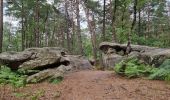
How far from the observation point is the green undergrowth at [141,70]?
11090 mm

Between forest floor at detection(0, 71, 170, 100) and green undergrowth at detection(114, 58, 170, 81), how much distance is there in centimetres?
37

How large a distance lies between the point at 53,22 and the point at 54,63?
30.7 m

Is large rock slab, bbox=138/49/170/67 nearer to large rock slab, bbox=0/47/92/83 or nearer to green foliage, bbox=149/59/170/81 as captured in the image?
green foliage, bbox=149/59/170/81

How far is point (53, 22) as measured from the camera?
45250 mm

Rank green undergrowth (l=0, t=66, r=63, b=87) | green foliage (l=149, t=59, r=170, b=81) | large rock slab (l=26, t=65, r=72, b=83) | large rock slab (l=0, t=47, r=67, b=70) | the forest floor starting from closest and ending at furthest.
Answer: the forest floor < green undergrowth (l=0, t=66, r=63, b=87) < green foliage (l=149, t=59, r=170, b=81) < large rock slab (l=26, t=65, r=72, b=83) < large rock slab (l=0, t=47, r=67, b=70)

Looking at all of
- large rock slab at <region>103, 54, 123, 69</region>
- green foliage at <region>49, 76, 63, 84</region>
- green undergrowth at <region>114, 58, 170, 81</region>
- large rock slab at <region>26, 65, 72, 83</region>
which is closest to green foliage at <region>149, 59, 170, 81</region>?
green undergrowth at <region>114, 58, 170, 81</region>

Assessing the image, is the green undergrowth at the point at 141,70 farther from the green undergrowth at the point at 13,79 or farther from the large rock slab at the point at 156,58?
the green undergrowth at the point at 13,79

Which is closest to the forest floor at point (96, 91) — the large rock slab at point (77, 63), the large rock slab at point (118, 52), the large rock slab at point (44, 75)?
the large rock slab at point (44, 75)

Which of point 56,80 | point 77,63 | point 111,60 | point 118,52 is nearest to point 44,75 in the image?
point 56,80

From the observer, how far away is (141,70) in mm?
12258

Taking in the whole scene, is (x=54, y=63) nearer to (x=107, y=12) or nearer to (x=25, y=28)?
(x=107, y=12)

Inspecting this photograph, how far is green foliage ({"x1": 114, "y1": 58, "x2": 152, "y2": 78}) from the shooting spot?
→ 1215 cm

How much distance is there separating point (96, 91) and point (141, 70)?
3.01 metres

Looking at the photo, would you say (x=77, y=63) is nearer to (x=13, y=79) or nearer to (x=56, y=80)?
(x=56, y=80)
